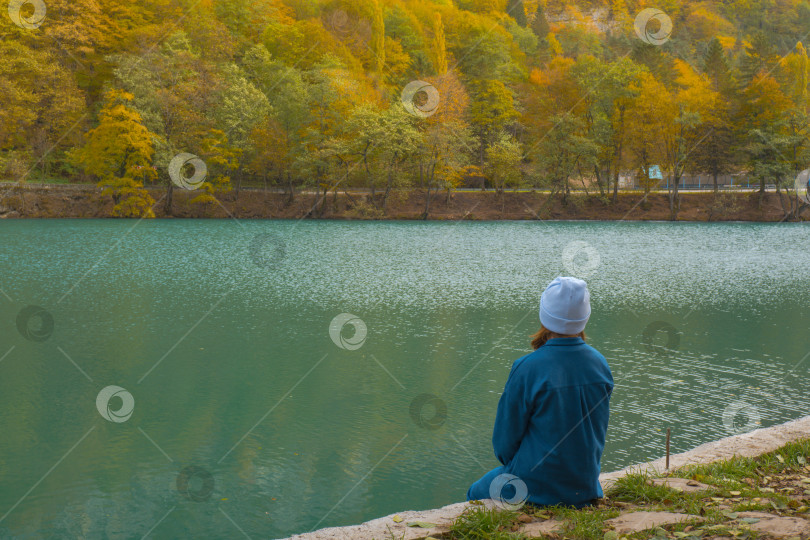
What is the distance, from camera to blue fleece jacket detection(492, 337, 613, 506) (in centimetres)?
393

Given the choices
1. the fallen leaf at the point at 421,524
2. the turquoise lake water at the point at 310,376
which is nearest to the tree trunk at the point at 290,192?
the turquoise lake water at the point at 310,376

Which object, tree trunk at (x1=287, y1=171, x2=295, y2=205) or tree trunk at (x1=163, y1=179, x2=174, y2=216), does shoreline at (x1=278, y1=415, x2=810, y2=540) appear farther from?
tree trunk at (x1=287, y1=171, x2=295, y2=205)

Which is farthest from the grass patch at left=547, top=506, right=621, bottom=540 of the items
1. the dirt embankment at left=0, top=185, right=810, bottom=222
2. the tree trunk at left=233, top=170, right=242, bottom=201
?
the tree trunk at left=233, top=170, right=242, bottom=201

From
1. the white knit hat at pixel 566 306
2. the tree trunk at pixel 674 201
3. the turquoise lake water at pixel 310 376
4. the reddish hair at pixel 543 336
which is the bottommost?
the turquoise lake water at pixel 310 376

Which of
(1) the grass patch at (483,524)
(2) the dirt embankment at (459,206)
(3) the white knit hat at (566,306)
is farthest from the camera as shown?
(2) the dirt embankment at (459,206)

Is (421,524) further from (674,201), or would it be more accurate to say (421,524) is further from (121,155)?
(674,201)

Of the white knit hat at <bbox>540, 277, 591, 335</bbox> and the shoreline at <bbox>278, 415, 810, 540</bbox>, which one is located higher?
the white knit hat at <bbox>540, 277, 591, 335</bbox>

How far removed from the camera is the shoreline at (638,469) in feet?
14.2

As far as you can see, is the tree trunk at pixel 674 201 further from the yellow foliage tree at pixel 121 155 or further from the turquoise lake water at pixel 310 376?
the yellow foliage tree at pixel 121 155

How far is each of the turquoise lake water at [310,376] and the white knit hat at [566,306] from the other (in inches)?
120

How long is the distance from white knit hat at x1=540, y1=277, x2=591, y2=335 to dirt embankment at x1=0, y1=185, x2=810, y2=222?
4892 centimetres

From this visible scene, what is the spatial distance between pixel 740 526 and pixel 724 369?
7.96m

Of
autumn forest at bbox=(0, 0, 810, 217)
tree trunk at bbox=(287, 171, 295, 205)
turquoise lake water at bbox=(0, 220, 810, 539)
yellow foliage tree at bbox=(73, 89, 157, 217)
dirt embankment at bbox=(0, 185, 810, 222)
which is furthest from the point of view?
tree trunk at bbox=(287, 171, 295, 205)

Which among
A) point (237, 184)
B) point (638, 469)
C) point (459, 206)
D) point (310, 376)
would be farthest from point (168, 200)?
point (638, 469)
